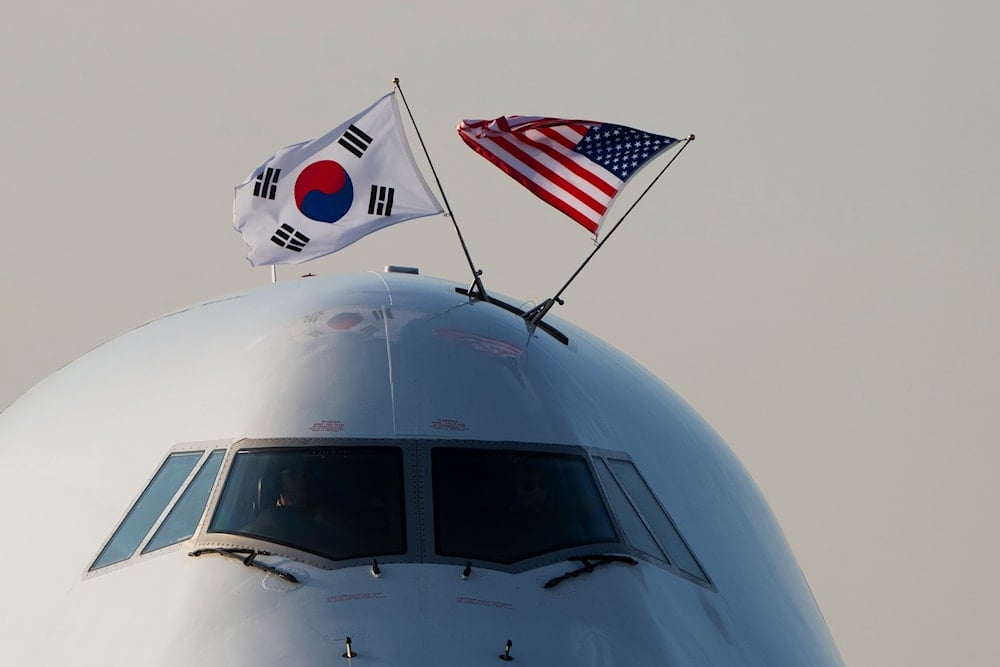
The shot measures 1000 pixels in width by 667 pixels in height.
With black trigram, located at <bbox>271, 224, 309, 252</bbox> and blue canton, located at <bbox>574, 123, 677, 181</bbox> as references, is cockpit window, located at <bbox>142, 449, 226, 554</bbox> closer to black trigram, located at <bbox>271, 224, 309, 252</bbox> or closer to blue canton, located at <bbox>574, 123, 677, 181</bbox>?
black trigram, located at <bbox>271, 224, 309, 252</bbox>

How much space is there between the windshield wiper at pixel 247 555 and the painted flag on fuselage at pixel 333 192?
6565mm

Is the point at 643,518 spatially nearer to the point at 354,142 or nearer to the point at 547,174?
the point at 547,174

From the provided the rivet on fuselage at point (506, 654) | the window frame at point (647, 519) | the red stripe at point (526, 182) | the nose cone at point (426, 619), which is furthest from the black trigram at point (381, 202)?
the rivet on fuselage at point (506, 654)

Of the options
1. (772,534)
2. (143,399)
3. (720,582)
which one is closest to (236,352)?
(143,399)

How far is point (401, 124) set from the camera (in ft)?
62.4

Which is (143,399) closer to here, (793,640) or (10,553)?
(10,553)

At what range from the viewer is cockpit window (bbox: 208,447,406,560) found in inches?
491

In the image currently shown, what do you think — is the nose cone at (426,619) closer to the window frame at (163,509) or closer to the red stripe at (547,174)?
the window frame at (163,509)

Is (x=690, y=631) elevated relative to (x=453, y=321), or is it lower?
lower

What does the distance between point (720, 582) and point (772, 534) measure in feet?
10.1

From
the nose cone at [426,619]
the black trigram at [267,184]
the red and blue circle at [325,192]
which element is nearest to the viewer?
the nose cone at [426,619]

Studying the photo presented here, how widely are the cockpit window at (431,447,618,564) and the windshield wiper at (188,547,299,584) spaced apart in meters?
1.14

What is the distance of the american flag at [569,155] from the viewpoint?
61.1 feet

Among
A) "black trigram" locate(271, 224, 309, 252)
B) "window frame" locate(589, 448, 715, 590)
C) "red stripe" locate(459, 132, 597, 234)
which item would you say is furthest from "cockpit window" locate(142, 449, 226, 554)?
"red stripe" locate(459, 132, 597, 234)
